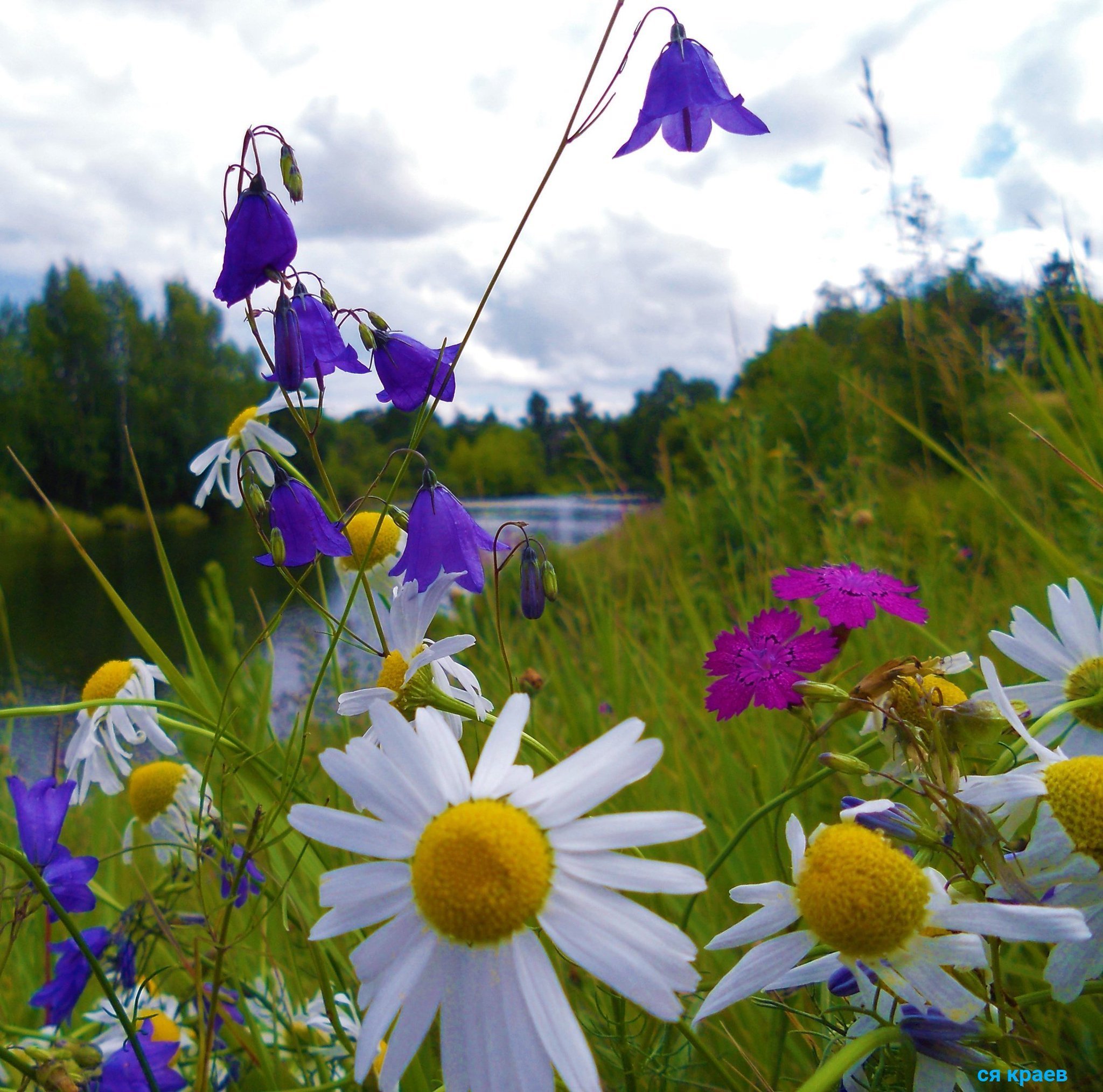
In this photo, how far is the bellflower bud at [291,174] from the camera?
0.74m

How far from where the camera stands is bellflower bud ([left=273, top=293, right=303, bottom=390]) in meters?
0.70

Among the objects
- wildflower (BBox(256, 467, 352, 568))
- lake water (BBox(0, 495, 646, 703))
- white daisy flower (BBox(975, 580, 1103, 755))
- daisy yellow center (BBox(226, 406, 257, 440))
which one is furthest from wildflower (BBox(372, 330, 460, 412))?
lake water (BBox(0, 495, 646, 703))

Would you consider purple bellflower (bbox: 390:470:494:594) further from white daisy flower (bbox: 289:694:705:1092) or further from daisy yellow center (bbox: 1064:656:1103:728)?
daisy yellow center (bbox: 1064:656:1103:728)

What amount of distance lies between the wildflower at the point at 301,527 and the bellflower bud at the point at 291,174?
278 mm

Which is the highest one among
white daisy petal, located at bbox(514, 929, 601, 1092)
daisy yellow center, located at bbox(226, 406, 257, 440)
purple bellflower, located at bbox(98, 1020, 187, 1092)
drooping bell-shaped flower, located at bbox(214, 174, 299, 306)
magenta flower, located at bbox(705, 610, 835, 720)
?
drooping bell-shaped flower, located at bbox(214, 174, 299, 306)

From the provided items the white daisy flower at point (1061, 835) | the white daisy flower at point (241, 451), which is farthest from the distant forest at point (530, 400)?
the white daisy flower at point (1061, 835)

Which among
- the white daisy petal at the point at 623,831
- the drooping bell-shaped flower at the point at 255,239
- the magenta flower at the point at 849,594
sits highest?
the drooping bell-shaped flower at the point at 255,239

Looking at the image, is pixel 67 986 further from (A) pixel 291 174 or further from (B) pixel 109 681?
(A) pixel 291 174

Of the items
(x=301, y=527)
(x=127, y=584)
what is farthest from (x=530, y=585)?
(x=127, y=584)

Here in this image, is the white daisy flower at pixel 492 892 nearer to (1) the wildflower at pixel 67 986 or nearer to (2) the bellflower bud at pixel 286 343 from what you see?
(2) the bellflower bud at pixel 286 343

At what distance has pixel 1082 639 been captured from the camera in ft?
2.35

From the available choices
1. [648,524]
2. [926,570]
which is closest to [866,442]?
[926,570]

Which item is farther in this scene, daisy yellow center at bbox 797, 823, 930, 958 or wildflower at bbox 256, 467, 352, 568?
wildflower at bbox 256, 467, 352, 568

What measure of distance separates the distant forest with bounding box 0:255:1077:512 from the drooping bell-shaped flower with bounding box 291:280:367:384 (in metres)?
0.27
